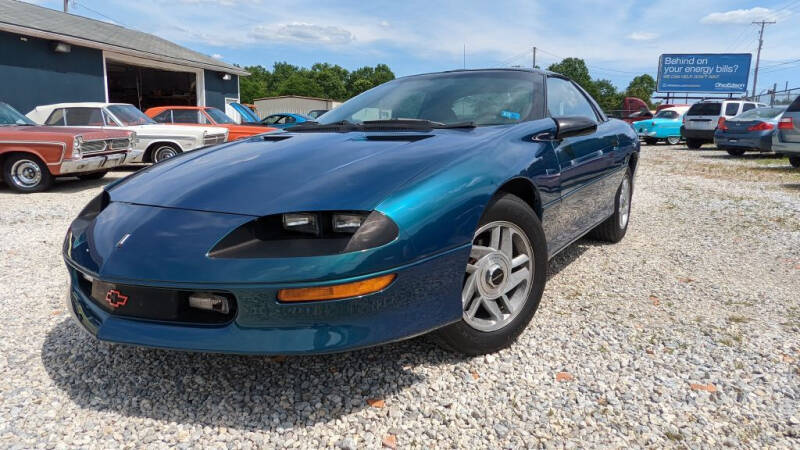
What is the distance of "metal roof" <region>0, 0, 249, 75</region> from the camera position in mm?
13237

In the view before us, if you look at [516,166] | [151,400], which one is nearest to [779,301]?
[516,166]

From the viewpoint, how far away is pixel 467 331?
2246 mm

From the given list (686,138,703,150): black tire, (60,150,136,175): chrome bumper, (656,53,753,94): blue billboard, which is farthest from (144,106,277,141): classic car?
(656,53,753,94): blue billboard

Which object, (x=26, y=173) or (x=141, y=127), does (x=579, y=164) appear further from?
(x=141, y=127)

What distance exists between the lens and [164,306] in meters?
1.82

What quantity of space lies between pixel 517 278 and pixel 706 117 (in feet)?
55.1

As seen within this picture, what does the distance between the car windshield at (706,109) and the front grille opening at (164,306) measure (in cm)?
1826

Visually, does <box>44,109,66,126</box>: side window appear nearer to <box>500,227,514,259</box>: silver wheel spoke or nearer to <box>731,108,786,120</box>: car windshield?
<box>500,227,514,259</box>: silver wheel spoke

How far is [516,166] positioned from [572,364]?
3.07 ft

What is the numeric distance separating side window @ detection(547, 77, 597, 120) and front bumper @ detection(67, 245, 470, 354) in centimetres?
180

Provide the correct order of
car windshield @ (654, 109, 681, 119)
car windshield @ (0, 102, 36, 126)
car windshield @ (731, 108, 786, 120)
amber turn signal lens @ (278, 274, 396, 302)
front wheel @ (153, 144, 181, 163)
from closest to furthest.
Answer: amber turn signal lens @ (278, 274, 396, 302) → car windshield @ (0, 102, 36, 126) → front wheel @ (153, 144, 181, 163) → car windshield @ (731, 108, 786, 120) → car windshield @ (654, 109, 681, 119)

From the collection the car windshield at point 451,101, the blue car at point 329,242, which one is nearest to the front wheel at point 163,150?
the car windshield at point 451,101

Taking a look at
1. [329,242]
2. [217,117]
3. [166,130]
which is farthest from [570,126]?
[217,117]

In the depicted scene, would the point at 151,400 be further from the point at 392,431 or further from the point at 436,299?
the point at 436,299
